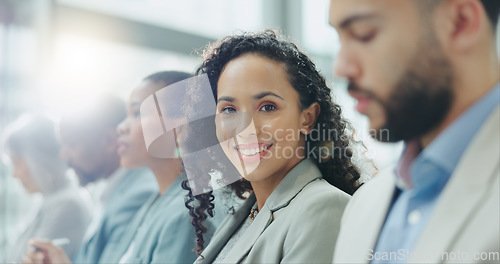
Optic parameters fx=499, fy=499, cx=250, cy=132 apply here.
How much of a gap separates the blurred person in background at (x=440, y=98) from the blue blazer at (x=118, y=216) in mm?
815

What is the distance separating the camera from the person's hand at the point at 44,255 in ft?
3.36

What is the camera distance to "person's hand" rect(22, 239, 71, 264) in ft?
3.36

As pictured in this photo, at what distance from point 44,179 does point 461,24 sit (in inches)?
54.5

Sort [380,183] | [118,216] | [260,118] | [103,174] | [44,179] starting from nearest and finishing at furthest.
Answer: [380,183] → [260,118] → [118,216] → [103,174] → [44,179]

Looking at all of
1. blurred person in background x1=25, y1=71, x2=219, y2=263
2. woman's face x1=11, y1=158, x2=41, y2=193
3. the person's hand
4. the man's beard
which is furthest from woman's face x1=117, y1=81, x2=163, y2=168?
the man's beard

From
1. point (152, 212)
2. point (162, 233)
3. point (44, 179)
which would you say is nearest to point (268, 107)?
point (162, 233)

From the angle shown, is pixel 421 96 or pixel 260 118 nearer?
pixel 421 96

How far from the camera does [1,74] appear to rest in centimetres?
182

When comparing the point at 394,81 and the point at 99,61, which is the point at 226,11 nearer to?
the point at 99,61

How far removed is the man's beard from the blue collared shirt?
19 millimetres

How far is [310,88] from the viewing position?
0.70m

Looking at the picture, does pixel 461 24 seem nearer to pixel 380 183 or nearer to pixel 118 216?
pixel 380 183

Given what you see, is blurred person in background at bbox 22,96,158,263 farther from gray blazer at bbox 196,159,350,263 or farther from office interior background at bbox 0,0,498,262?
gray blazer at bbox 196,159,350,263

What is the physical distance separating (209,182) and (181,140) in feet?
0.30
